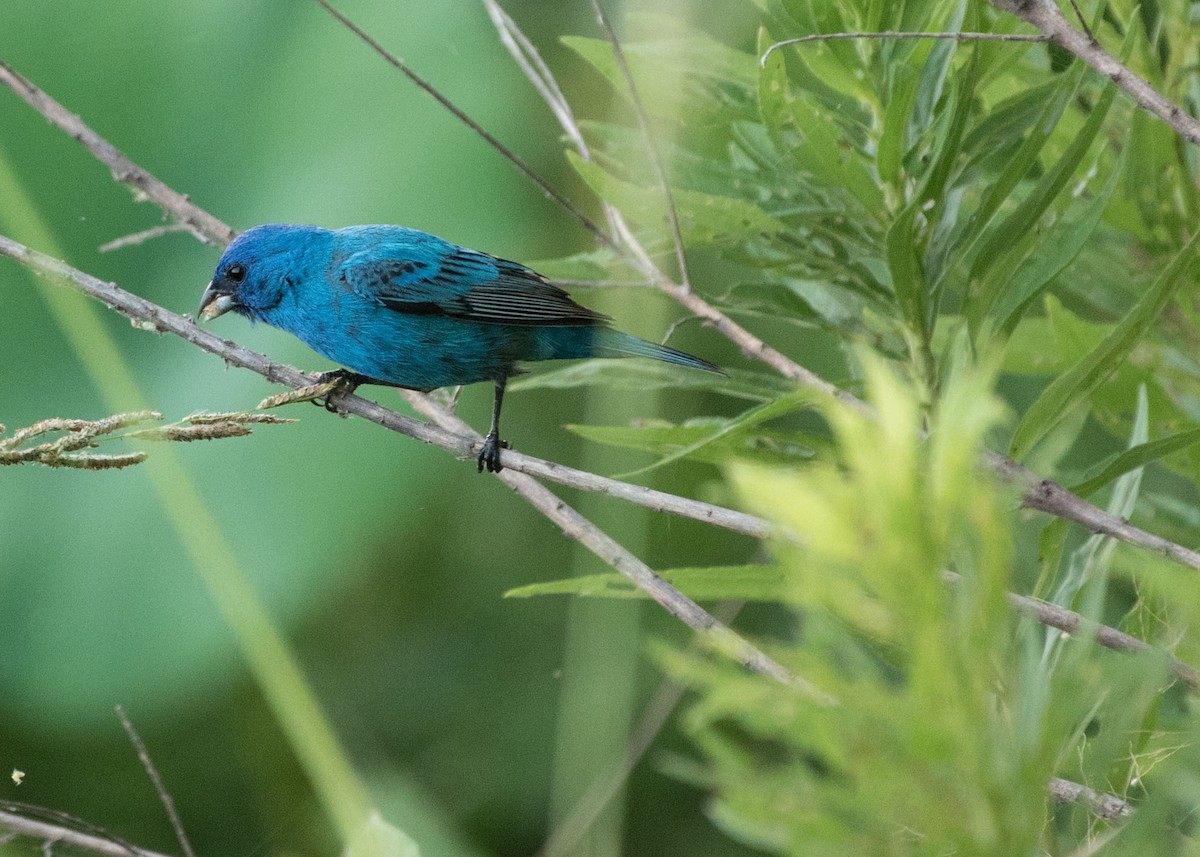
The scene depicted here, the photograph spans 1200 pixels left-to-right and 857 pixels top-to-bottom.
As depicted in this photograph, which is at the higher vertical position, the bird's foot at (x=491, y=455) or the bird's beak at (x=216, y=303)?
the bird's beak at (x=216, y=303)

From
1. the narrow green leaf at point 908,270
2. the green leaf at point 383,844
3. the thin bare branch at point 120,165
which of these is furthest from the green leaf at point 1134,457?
the thin bare branch at point 120,165

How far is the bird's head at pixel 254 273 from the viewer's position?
1.73m

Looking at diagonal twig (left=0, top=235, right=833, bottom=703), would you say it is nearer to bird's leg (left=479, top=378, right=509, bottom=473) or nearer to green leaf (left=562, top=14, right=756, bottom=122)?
bird's leg (left=479, top=378, right=509, bottom=473)

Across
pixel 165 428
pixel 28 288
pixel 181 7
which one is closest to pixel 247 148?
pixel 181 7

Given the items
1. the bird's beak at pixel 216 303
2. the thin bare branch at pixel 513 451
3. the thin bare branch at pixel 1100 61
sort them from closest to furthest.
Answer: the thin bare branch at pixel 1100 61 < the thin bare branch at pixel 513 451 < the bird's beak at pixel 216 303

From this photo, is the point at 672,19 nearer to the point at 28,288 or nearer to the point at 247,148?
the point at 247,148

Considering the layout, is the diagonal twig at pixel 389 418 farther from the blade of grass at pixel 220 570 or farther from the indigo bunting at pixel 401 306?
the indigo bunting at pixel 401 306

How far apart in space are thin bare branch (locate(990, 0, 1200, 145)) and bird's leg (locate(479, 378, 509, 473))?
1.93 feet

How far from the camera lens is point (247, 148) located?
208cm

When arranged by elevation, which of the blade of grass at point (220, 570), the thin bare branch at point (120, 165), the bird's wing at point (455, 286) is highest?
the thin bare branch at point (120, 165)

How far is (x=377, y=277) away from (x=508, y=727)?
2.38 feet

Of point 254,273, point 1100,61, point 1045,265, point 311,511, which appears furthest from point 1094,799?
point 311,511

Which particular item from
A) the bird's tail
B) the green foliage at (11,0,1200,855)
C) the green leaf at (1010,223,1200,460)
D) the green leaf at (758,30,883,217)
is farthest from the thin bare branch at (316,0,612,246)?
the green leaf at (1010,223,1200,460)

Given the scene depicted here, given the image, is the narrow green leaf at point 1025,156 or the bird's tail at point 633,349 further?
the bird's tail at point 633,349
